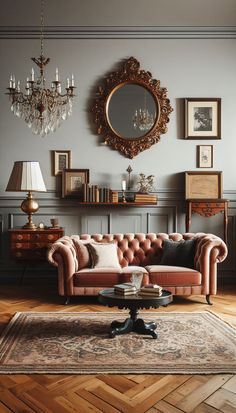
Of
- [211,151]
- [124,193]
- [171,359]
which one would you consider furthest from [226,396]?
[211,151]

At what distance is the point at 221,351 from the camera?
1.81 m

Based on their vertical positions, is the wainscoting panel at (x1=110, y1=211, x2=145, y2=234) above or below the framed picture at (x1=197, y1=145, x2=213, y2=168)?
below

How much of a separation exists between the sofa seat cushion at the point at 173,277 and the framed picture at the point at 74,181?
3.52 feet

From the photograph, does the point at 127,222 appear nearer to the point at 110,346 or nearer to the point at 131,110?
the point at 131,110

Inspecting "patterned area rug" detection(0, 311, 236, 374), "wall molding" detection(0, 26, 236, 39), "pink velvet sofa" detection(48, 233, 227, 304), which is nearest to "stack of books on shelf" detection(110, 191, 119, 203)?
"pink velvet sofa" detection(48, 233, 227, 304)

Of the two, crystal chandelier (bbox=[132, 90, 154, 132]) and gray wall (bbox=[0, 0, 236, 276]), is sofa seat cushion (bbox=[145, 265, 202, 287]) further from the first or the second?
crystal chandelier (bbox=[132, 90, 154, 132])

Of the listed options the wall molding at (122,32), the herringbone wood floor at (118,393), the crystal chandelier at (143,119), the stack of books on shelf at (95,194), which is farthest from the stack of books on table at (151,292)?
the wall molding at (122,32)

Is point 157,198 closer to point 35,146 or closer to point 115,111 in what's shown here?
point 115,111

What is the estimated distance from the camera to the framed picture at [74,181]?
3.38 meters

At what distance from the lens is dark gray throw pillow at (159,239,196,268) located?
283 centimetres

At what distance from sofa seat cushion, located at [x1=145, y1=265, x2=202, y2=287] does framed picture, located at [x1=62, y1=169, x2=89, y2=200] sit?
3.52 feet

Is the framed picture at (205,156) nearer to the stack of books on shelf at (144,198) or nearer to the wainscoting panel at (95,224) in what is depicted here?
the stack of books on shelf at (144,198)

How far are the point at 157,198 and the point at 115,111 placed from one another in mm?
834

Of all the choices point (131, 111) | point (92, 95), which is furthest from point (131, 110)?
point (92, 95)
